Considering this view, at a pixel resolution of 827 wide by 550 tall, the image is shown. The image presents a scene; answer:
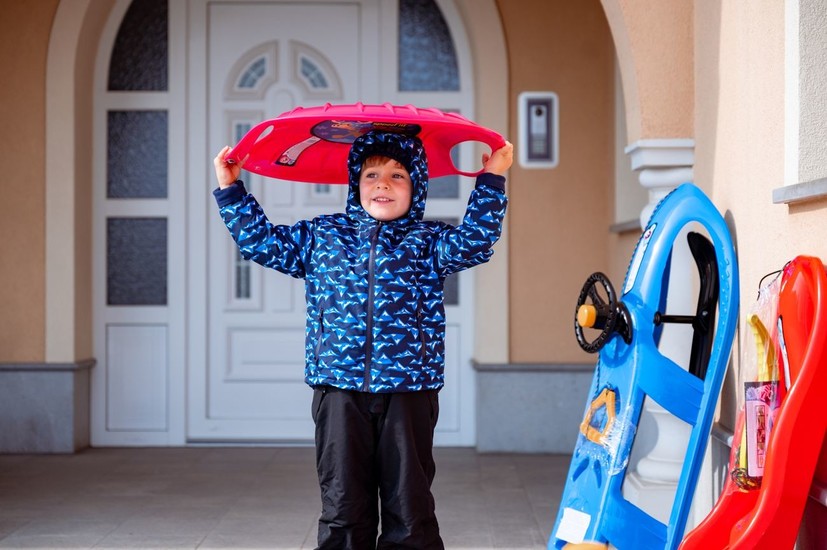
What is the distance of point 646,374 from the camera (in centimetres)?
304

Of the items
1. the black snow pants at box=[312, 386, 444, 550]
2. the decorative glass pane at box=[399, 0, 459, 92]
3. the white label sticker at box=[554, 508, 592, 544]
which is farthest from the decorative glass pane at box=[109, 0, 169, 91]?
the white label sticker at box=[554, 508, 592, 544]

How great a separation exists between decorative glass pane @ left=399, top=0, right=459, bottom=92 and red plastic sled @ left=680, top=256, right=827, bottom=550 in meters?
3.99

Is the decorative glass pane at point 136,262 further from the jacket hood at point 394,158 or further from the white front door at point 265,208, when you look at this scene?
the jacket hood at point 394,158

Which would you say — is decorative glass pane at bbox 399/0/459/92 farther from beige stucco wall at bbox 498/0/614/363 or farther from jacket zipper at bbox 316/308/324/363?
jacket zipper at bbox 316/308/324/363

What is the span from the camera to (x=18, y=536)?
4.01m

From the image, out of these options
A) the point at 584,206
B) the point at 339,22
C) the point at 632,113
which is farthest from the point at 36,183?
the point at 632,113

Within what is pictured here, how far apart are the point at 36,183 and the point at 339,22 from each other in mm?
1866

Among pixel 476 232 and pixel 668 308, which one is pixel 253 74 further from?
pixel 476 232

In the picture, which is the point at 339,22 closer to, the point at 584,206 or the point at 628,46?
the point at 584,206

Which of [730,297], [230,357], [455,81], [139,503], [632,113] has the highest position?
[455,81]

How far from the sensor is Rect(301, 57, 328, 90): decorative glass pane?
6.14 meters

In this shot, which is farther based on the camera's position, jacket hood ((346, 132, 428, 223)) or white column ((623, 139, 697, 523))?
white column ((623, 139, 697, 523))

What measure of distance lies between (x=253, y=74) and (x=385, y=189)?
345 centimetres

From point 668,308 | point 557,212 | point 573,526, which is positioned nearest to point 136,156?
point 557,212
